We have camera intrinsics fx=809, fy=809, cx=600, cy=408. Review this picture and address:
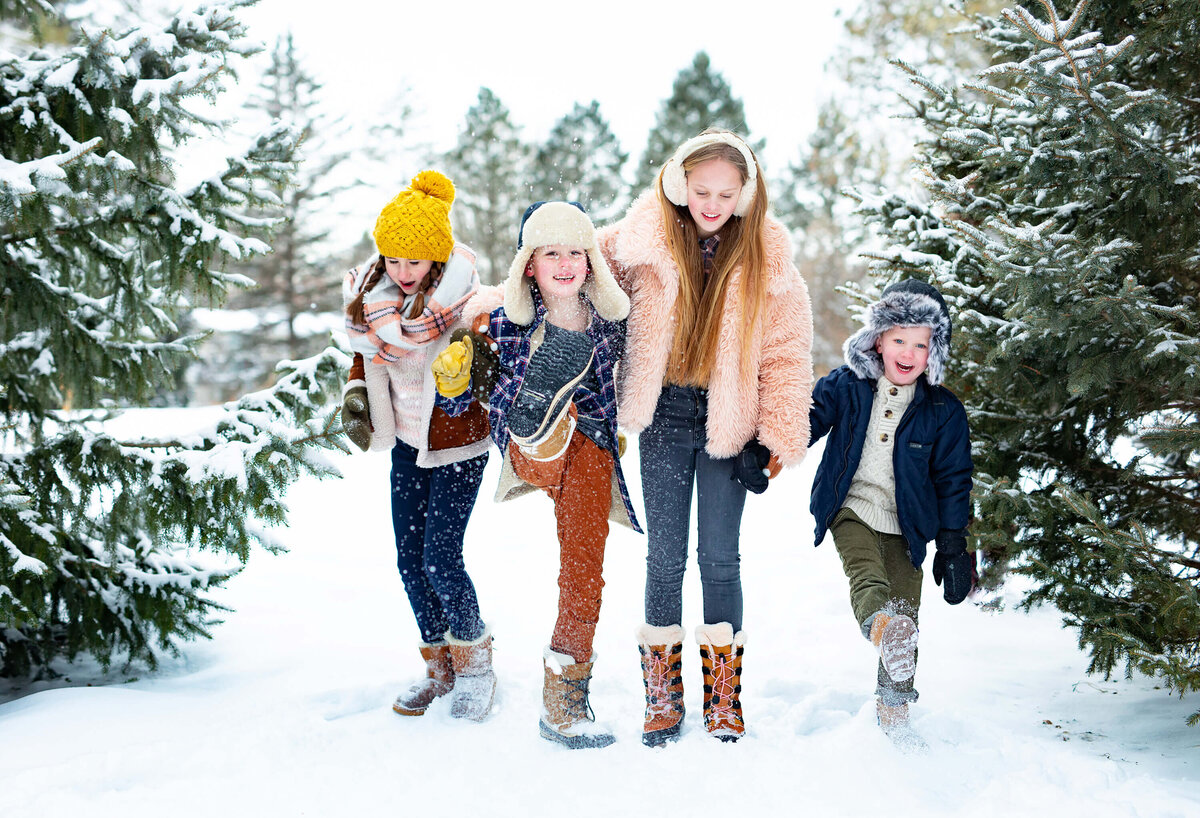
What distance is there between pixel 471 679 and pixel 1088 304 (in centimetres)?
280

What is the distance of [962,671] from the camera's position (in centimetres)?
389

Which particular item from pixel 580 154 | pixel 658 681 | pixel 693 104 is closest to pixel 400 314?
pixel 658 681

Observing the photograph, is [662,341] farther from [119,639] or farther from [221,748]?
[119,639]

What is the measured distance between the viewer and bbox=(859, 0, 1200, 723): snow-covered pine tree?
9.76ft

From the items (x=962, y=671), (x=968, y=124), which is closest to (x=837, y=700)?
(x=962, y=671)

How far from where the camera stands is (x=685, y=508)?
10.1ft

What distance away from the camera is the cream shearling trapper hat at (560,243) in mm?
2885

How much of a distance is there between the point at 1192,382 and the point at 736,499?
66.8 inches

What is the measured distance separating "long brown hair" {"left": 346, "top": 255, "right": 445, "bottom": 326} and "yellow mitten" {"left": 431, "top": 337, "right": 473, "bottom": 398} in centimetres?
33

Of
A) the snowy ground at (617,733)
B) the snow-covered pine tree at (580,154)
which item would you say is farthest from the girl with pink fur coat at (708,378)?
the snow-covered pine tree at (580,154)

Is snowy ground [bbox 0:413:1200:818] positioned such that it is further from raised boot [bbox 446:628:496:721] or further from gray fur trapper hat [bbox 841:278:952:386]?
gray fur trapper hat [bbox 841:278:952:386]

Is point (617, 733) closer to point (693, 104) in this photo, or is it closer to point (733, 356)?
point (733, 356)

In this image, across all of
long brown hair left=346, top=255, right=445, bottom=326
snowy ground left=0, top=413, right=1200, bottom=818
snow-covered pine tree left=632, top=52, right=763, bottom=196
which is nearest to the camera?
snowy ground left=0, top=413, right=1200, bottom=818

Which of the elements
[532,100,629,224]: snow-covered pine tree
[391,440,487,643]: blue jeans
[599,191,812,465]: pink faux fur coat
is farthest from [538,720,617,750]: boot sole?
[532,100,629,224]: snow-covered pine tree
